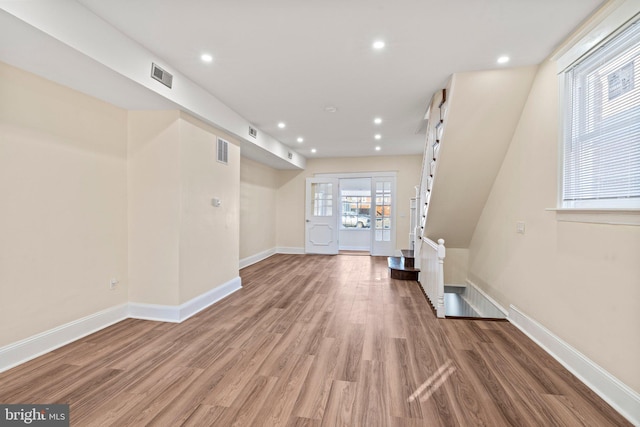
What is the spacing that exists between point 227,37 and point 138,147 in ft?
5.49

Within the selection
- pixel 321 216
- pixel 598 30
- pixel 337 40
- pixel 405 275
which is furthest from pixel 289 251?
pixel 598 30

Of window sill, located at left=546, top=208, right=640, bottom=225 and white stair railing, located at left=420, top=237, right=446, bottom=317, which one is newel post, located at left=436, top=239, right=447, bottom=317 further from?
window sill, located at left=546, top=208, right=640, bottom=225

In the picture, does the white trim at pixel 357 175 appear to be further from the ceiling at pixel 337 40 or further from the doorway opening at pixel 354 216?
the ceiling at pixel 337 40

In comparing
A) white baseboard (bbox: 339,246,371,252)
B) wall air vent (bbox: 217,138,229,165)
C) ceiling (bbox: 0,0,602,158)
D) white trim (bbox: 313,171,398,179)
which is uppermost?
ceiling (bbox: 0,0,602,158)

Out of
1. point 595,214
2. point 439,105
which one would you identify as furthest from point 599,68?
point 439,105

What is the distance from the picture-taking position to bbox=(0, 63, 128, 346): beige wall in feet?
6.76

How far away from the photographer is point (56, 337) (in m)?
2.36

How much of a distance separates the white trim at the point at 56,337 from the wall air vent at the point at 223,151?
2117 mm

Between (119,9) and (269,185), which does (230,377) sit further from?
(269,185)

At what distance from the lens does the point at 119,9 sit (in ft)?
6.21

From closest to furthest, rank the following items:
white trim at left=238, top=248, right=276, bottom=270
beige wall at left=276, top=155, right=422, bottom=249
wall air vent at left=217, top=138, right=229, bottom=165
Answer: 1. wall air vent at left=217, top=138, right=229, bottom=165
2. white trim at left=238, top=248, right=276, bottom=270
3. beige wall at left=276, top=155, right=422, bottom=249

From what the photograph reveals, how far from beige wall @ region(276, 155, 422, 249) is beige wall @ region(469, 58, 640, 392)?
3268mm

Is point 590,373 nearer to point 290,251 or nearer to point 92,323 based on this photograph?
point 92,323

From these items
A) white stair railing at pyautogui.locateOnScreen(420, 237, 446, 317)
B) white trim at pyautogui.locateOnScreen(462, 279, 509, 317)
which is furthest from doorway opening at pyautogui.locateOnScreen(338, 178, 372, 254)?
white trim at pyautogui.locateOnScreen(462, 279, 509, 317)
